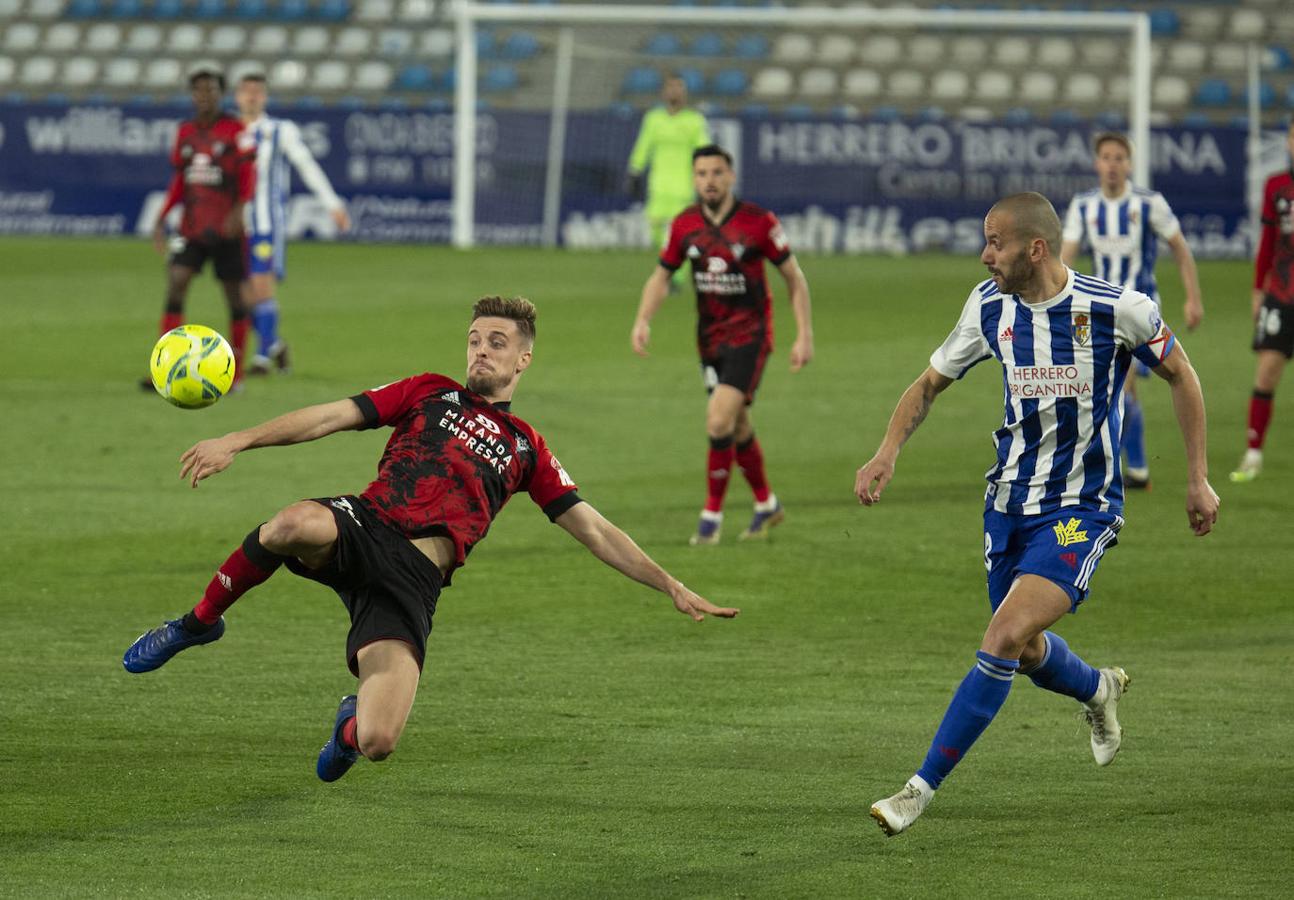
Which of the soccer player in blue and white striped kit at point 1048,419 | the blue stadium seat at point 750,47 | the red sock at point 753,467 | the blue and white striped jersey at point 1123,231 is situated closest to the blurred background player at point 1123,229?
the blue and white striped jersey at point 1123,231

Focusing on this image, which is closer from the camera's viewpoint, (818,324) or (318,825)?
(318,825)

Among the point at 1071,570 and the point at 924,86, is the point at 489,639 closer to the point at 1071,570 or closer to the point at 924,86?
the point at 1071,570

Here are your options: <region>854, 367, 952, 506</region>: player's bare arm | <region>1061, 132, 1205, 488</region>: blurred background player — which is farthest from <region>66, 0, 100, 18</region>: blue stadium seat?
<region>854, 367, 952, 506</region>: player's bare arm

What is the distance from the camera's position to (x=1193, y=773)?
6.18 metres

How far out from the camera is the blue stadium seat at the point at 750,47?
2905 centimetres

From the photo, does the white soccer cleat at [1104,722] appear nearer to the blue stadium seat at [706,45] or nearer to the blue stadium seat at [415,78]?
the blue stadium seat at [706,45]

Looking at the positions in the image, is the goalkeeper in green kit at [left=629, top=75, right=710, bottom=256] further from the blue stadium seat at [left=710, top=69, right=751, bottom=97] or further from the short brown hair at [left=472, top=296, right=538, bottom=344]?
the short brown hair at [left=472, top=296, right=538, bottom=344]

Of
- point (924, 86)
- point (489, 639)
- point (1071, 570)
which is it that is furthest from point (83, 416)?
point (924, 86)

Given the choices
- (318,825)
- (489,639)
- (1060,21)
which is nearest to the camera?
(318,825)

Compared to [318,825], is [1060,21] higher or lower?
higher

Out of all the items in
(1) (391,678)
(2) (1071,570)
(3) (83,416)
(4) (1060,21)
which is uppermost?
(4) (1060,21)

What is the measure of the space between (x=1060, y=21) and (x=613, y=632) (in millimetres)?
18689

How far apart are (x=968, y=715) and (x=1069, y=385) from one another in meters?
1.02

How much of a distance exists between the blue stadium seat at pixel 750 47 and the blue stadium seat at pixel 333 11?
764cm
